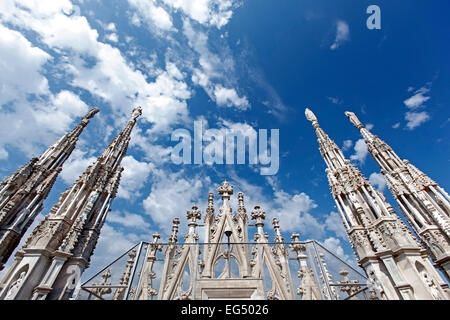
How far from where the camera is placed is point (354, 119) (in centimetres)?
2909

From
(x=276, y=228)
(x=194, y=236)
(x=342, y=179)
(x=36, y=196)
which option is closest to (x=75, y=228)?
(x=194, y=236)

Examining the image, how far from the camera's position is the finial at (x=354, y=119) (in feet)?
94.4

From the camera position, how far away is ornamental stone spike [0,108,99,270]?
685 inches

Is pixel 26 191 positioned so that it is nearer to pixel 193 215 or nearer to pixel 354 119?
pixel 193 215

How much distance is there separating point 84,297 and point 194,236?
21.0 feet

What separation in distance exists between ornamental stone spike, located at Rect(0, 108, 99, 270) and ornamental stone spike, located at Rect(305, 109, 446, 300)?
25380 millimetres

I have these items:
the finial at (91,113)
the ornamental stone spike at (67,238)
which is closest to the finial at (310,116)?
the ornamental stone spike at (67,238)

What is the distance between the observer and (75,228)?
28.2 feet

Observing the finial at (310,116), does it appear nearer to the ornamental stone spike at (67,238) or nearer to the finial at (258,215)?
the finial at (258,215)

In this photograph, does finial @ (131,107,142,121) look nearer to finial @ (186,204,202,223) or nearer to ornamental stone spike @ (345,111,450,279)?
finial @ (186,204,202,223)

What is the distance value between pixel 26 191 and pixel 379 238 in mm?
27736

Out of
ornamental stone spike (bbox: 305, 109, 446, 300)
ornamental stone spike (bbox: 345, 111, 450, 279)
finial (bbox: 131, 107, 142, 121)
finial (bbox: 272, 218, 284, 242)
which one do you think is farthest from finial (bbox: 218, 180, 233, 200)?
ornamental stone spike (bbox: 345, 111, 450, 279)

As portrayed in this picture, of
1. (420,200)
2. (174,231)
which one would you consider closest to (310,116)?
(420,200)

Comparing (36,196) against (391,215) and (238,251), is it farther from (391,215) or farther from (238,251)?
(391,215)
